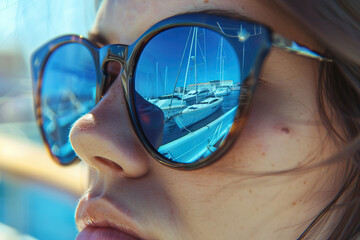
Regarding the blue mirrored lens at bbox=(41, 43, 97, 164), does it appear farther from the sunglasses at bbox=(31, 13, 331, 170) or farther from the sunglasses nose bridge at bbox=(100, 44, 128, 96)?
the sunglasses at bbox=(31, 13, 331, 170)

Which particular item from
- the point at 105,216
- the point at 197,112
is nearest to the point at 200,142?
the point at 197,112

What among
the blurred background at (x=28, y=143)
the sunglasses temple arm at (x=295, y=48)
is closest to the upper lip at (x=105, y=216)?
the sunglasses temple arm at (x=295, y=48)

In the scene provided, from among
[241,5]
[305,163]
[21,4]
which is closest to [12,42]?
[21,4]

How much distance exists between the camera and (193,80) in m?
0.67

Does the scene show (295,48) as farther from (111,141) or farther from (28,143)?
(28,143)

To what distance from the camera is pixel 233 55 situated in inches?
24.7

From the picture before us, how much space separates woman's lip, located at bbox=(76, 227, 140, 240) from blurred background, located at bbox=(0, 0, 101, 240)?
2.89 ft

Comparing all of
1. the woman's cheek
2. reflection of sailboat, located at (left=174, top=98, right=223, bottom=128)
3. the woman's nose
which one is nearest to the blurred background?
the woman's nose

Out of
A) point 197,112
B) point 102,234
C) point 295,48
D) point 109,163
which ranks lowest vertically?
point 102,234

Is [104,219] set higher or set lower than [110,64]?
lower

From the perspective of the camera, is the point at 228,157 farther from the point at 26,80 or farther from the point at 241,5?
the point at 26,80

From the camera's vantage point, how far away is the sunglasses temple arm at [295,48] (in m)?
0.64

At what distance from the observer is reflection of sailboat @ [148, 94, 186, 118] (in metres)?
0.70

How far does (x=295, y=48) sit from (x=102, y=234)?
2.22ft
